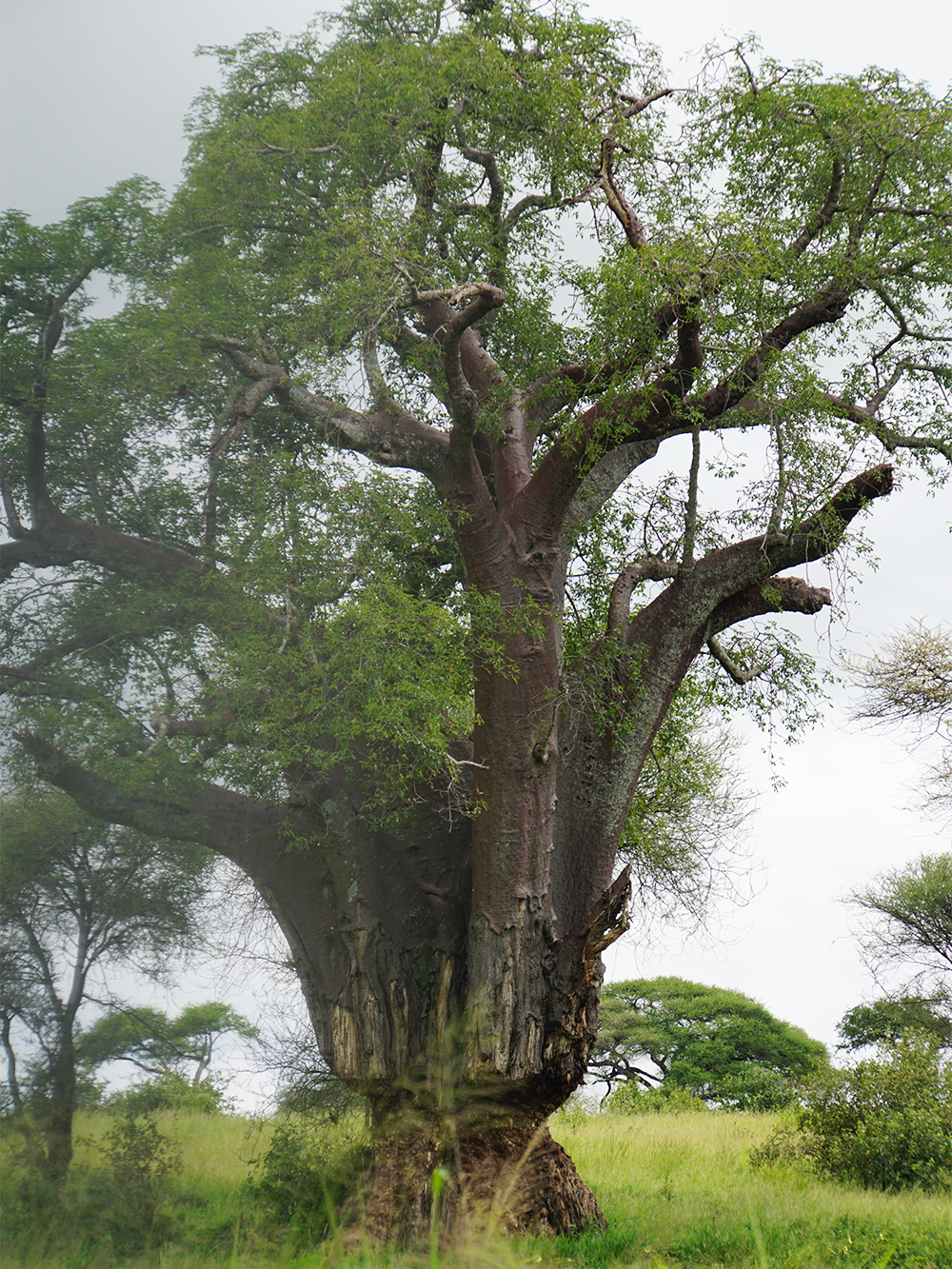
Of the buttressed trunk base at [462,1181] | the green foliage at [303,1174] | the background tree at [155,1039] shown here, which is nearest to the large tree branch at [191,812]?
the background tree at [155,1039]

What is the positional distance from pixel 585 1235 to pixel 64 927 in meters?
3.82

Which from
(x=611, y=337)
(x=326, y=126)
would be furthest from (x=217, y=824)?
(x=326, y=126)

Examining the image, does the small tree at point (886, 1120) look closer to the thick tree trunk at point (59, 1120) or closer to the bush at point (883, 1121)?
the bush at point (883, 1121)

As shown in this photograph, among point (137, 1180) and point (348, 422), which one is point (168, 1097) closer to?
point (137, 1180)

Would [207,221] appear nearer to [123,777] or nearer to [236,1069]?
[123,777]

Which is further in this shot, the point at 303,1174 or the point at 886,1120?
the point at 886,1120

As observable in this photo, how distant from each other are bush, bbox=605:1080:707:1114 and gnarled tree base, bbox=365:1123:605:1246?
285 inches

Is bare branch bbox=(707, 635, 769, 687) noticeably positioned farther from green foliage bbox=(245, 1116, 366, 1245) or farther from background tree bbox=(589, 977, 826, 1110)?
background tree bbox=(589, 977, 826, 1110)

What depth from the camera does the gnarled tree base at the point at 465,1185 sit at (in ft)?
19.3

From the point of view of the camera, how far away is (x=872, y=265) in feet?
21.0

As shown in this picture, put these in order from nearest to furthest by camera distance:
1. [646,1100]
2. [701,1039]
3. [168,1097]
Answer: [168,1097], [646,1100], [701,1039]

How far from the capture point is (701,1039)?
16.9 meters

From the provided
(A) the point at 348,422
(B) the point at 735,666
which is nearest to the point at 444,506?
(A) the point at 348,422

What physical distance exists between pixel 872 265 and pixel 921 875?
43.4 ft
